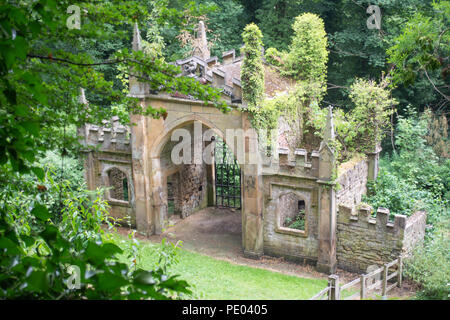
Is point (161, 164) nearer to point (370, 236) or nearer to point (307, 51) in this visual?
point (307, 51)

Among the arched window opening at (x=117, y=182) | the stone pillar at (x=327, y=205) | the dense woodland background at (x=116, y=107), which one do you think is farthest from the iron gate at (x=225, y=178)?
the stone pillar at (x=327, y=205)

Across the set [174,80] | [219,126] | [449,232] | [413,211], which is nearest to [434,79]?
[413,211]

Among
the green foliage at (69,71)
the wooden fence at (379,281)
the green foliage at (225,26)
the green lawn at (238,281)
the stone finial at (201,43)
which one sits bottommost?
the green lawn at (238,281)

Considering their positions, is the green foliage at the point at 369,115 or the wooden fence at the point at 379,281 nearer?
the wooden fence at the point at 379,281

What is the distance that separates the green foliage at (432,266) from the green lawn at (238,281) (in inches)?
90.0

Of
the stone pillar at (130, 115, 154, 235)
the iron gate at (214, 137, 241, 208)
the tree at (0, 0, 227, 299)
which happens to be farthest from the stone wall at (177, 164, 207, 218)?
the tree at (0, 0, 227, 299)

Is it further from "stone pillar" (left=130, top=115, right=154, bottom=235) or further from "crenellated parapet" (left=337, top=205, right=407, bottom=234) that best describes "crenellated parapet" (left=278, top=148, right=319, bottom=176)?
"stone pillar" (left=130, top=115, right=154, bottom=235)

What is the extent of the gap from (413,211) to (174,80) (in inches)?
403

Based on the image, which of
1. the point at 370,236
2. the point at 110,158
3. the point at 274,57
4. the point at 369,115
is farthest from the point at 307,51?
the point at 110,158

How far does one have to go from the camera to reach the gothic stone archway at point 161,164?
13.1 metres

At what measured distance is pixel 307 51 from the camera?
53.0 feet

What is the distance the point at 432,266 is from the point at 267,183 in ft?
15.6

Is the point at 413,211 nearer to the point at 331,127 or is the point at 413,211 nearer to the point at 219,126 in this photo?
the point at 331,127

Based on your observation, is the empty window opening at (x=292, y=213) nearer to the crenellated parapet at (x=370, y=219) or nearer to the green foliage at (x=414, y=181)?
the crenellated parapet at (x=370, y=219)
